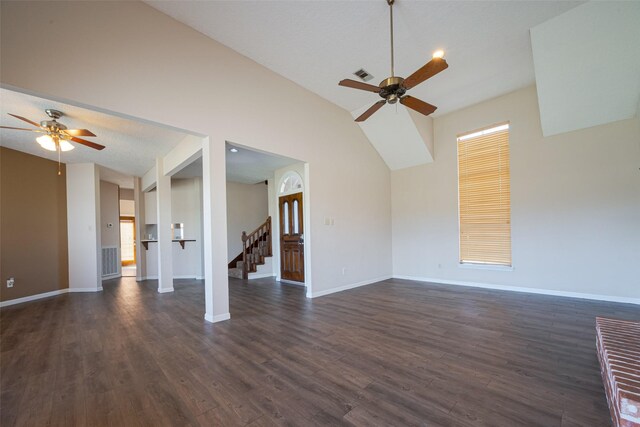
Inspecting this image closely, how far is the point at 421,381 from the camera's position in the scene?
7.20ft

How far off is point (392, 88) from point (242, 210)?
6978 millimetres

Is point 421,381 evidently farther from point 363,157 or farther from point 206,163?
point 363,157

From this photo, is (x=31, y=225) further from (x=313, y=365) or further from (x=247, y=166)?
(x=313, y=365)

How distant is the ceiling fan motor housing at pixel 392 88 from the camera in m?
2.85

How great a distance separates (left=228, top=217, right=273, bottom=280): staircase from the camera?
24.6ft

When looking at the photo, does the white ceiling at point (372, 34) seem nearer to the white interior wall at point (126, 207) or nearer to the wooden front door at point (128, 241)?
the white interior wall at point (126, 207)

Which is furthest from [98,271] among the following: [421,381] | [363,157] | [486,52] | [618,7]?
[618,7]

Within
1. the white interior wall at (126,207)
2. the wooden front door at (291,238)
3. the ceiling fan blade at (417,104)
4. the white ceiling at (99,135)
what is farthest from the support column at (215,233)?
the white interior wall at (126,207)

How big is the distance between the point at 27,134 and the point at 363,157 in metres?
6.48

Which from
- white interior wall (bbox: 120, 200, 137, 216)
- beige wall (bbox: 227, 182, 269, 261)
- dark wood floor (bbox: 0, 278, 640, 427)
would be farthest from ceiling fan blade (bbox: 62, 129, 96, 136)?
white interior wall (bbox: 120, 200, 137, 216)

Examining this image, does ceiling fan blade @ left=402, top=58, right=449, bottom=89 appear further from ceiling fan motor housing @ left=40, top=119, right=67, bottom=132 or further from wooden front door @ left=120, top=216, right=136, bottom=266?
wooden front door @ left=120, top=216, right=136, bottom=266

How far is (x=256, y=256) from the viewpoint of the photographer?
25.6 ft

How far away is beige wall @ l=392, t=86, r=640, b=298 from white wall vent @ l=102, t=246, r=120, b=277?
9.16 metres

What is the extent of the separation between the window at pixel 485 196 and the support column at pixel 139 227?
862cm
